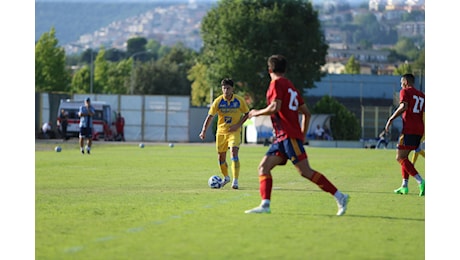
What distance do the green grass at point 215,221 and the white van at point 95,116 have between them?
39544mm

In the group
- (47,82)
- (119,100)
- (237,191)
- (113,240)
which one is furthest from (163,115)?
(113,240)

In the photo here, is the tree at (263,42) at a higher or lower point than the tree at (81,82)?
higher

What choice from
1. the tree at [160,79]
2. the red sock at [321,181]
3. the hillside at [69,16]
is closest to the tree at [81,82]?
the hillside at [69,16]

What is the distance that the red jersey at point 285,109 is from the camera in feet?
42.5

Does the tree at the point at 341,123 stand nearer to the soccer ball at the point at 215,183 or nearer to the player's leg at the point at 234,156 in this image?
the player's leg at the point at 234,156

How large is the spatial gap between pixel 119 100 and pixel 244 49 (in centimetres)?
1014

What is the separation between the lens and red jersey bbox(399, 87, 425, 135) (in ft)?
58.3

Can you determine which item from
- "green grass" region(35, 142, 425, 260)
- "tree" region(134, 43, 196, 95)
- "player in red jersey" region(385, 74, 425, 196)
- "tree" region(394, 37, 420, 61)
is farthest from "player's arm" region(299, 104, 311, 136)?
"tree" region(134, 43, 196, 95)

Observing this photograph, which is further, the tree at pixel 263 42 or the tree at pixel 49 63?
the tree at pixel 49 63

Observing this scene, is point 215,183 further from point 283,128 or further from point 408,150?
point 283,128

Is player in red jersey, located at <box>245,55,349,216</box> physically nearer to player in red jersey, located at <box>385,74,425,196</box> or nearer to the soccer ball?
player in red jersey, located at <box>385,74,425,196</box>

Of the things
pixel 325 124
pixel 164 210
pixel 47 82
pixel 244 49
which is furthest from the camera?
pixel 47 82

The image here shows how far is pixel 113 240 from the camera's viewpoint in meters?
10.6
